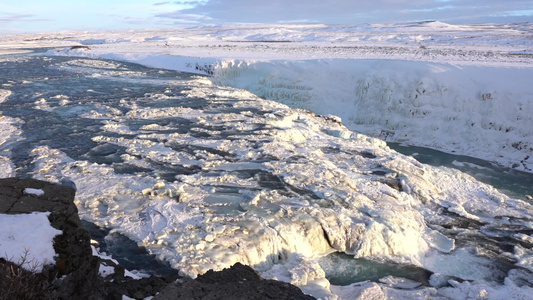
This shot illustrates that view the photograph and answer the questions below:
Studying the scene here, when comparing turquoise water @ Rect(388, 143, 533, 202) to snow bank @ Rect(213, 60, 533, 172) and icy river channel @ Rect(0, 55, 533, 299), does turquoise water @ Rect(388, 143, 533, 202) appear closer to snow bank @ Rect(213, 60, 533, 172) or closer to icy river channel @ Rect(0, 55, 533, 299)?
icy river channel @ Rect(0, 55, 533, 299)

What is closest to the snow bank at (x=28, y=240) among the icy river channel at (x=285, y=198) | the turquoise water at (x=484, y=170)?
the icy river channel at (x=285, y=198)

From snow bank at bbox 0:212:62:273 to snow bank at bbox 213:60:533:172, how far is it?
14640 millimetres

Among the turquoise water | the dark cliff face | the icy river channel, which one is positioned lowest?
the turquoise water

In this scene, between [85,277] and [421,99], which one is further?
[421,99]

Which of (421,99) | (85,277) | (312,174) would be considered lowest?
(312,174)

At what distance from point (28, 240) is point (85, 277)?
62 cm

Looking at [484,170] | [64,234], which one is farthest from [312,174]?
[484,170]

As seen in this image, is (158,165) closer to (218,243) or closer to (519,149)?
(218,243)

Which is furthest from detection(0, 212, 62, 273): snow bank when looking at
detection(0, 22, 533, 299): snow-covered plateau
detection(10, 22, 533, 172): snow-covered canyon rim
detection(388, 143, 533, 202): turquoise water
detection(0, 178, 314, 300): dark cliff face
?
detection(10, 22, 533, 172): snow-covered canyon rim

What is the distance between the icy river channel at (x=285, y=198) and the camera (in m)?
6.79

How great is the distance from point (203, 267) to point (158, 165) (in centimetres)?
434

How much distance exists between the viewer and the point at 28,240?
3916mm

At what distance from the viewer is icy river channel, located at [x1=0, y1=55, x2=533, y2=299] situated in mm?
6793

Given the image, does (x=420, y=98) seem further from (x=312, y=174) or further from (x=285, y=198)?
(x=285, y=198)
